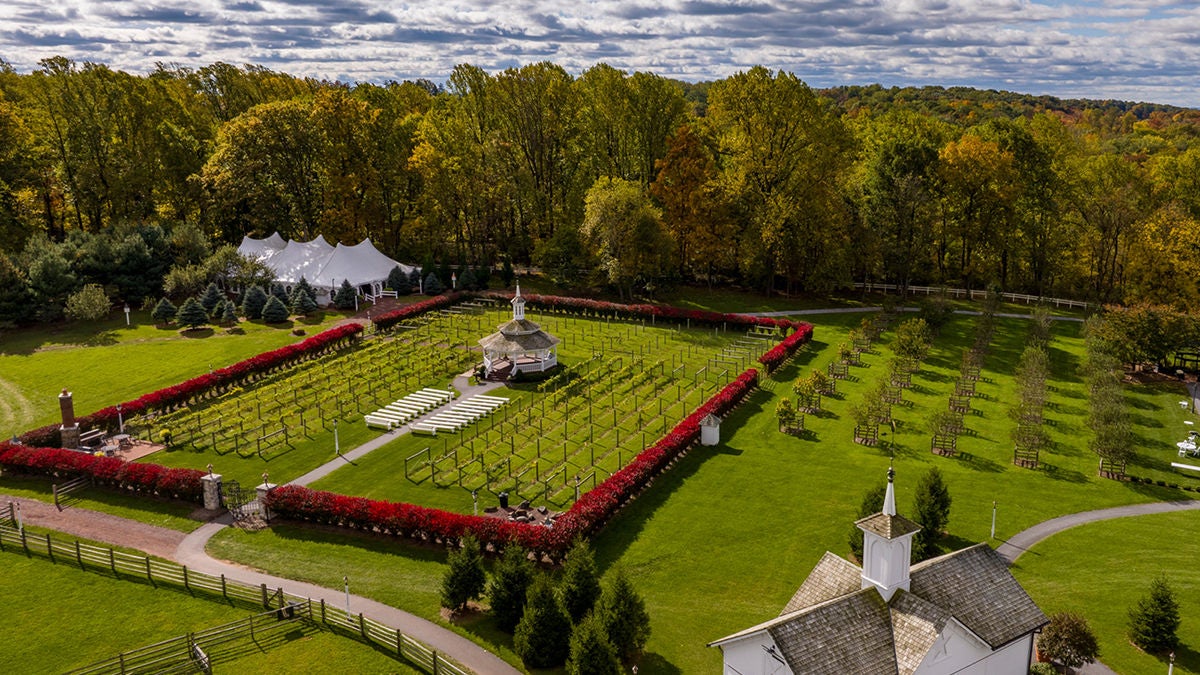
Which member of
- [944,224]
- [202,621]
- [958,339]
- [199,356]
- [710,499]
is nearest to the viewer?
[202,621]

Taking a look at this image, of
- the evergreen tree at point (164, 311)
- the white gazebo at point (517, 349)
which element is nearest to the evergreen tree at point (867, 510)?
the white gazebo at point (517, 349)

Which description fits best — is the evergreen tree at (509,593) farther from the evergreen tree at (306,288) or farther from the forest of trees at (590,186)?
the evergreen tree at (306,288)

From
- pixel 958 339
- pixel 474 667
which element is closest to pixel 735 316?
pixel 958 339

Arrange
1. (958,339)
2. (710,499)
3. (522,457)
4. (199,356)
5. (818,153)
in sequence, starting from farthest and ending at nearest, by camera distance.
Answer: (818,153), (958,339), (199,356), (522,457), (710,499)

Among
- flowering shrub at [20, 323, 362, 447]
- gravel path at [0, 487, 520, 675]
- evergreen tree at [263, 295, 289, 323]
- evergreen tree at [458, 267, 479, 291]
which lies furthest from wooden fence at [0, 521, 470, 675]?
evergreen tree at [458, 267, 479, 291]

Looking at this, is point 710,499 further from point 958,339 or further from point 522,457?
point 958,339

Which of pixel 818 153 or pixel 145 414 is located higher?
pixel 818 153

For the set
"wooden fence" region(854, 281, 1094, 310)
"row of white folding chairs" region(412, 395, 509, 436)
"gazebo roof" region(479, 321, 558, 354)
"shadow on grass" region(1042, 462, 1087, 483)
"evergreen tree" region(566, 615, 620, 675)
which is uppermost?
"gazebo roof" region(479, 321, 558, 354)

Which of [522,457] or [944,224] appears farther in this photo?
[944,224]

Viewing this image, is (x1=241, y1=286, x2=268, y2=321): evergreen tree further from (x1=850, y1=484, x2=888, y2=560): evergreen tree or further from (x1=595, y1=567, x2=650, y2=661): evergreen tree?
(x1=850, y1=484, x2=888, y2=560): evergreen tree
